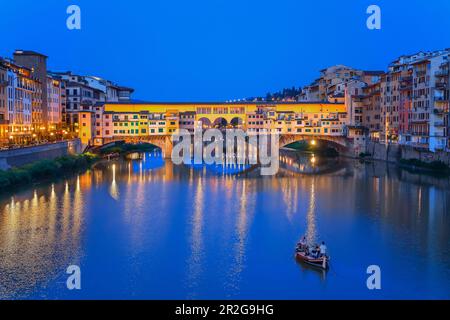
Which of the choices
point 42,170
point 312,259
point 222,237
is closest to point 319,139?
point 42,170

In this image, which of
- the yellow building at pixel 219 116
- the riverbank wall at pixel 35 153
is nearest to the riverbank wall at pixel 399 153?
the yellow building at pixel 219 116

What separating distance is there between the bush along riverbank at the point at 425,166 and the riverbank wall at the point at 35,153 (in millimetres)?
15466

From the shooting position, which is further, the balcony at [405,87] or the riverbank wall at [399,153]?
the balcony at [405,87]

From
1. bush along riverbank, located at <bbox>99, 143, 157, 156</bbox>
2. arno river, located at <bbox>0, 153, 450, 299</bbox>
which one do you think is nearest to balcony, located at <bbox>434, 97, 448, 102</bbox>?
arno river, located at <bbox>0, 153, 450, 299</bbox>

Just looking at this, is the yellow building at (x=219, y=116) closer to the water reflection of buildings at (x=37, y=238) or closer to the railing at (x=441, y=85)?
the railing at (x=441, y=85)

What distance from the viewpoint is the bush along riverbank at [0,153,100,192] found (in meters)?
19.2

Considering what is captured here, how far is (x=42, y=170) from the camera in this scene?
866 inches

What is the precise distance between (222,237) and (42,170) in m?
11.1

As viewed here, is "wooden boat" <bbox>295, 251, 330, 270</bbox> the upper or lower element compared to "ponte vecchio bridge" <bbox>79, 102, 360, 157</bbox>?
lower

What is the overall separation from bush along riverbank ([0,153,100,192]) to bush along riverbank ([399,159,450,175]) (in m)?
14.5

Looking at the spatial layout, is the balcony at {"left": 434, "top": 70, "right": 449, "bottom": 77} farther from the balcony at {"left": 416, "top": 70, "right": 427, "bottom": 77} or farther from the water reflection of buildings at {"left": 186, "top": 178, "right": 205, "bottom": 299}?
the water reflection of buildings at {"left": 186, "top": 178, "right": 205, "bottom": 299}

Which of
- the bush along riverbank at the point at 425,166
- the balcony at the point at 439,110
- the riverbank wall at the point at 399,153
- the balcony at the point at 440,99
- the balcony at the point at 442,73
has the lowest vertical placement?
the bush along riverbank at the point at 425,166

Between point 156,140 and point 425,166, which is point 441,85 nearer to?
point 425,166

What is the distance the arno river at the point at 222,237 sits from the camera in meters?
10.1
